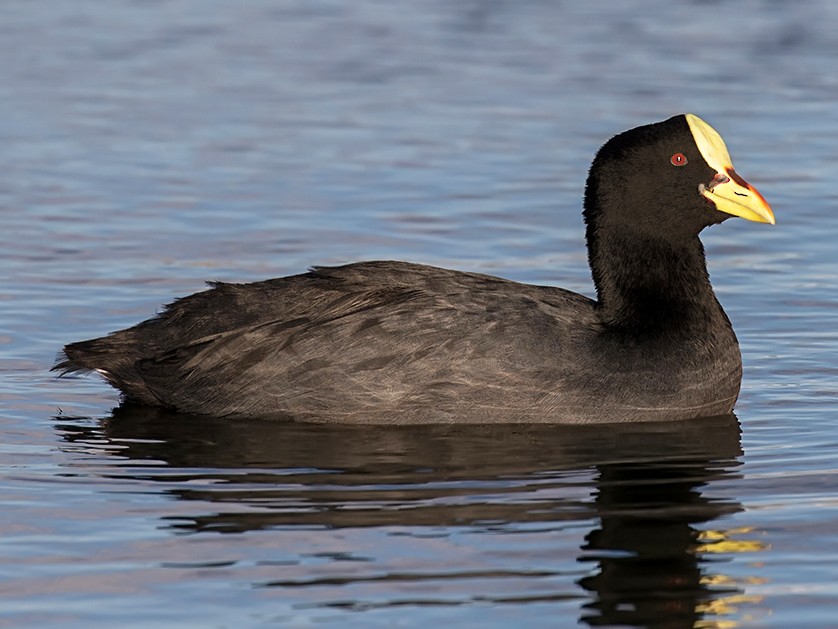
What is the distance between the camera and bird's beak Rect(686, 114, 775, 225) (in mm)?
9641

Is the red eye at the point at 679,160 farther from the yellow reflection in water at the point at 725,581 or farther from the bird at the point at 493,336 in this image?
the yellow reflection in water at the point at 725,581

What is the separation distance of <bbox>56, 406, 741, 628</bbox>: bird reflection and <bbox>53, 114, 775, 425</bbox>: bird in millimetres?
138

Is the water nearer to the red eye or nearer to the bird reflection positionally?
the bird reflection

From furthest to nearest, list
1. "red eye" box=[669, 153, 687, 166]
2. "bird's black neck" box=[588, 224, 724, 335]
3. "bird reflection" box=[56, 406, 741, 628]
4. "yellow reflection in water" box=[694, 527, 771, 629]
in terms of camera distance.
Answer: "red eye" box=[669, 153, 687, 166] → "bird's black neck" box=[588, 224, 724, 335] → "bird reflection" box=[56, 406, 741, 628] → "yellow reflection in water" box=[694, 527, 771, 629]

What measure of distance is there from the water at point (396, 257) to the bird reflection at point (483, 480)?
2 cm

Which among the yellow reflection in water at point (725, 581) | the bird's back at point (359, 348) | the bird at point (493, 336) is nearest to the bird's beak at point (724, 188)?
the bird at point (493, 336)

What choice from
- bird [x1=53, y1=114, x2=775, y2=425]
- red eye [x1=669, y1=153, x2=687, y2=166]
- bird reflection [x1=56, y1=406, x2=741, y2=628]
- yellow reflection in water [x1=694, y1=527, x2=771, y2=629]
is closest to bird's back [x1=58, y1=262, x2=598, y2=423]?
bird [x1=53, y1=114, x2=775, y2=425]

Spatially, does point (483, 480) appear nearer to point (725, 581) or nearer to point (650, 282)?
point (725, 581)

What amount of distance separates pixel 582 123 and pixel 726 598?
10.1 m

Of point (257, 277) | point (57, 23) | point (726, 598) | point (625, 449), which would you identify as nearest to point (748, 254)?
point (257, 277)

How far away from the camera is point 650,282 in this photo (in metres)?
9.73

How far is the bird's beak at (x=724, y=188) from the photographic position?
31.6ft

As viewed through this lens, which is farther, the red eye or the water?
the red eye

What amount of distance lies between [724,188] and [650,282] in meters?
0.62
